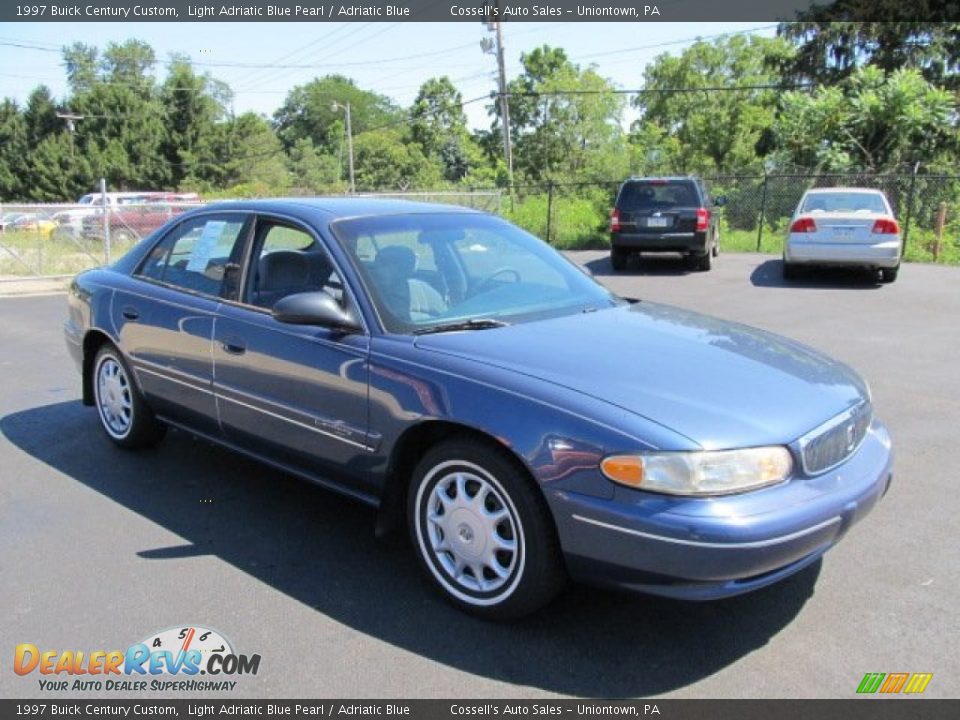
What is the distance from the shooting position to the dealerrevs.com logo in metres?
2.94

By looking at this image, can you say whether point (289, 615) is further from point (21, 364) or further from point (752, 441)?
point (21, 364)

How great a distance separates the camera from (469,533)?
327cm

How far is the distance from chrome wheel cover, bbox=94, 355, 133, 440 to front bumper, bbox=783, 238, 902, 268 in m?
11.0

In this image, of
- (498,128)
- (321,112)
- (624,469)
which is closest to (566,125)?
(498,128)

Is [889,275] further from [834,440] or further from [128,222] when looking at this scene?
[128,222]

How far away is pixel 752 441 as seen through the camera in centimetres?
288

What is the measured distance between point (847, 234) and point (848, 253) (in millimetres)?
292

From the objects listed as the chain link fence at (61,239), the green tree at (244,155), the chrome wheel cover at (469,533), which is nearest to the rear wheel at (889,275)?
the chrome wheel cover at (469,533)

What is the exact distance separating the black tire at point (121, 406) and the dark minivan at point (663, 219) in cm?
1115

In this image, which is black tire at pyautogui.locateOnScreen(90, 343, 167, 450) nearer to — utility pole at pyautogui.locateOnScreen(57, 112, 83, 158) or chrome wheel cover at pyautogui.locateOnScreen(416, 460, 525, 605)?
chrome wheel cover at pyautogui.locateOnScreen(416, 460, 525, 605)

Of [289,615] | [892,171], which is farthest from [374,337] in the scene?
[892,171]

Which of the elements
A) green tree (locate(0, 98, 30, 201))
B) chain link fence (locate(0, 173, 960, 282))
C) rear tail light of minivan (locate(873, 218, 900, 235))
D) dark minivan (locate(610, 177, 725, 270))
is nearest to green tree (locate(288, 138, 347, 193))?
green tree (locate(0, 98, 30, 201))

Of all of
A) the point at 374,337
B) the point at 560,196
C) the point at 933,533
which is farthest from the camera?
the point at 560,196
